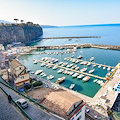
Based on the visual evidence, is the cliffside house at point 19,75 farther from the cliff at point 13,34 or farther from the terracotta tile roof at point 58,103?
the cliff at point 13,34

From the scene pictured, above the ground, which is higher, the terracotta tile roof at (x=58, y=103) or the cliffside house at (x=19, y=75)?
the terracotta tile roof at (x=58, y=103)

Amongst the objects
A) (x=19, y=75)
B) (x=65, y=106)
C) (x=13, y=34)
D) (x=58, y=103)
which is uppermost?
(x=13, y=34)

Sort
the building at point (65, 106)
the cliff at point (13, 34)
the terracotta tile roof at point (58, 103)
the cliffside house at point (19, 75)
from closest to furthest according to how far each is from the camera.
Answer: the building at point (65, 106) → the terracotta tile roof at point (58, 103) → the cliffside house at point (19, 75) → the cliff at point (13, 34)

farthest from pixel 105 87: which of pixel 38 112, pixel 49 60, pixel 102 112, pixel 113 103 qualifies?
pixel 49 60

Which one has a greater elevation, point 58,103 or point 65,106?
point 65,106

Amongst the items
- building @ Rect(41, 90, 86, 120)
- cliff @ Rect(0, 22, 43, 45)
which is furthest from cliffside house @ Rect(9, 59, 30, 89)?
cliff @ Rect(0, 22, 43, 45)

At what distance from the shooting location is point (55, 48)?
8912cm

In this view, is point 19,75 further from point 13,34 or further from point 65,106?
point 13,34

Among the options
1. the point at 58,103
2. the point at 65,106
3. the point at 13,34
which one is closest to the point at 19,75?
the point at 58,103

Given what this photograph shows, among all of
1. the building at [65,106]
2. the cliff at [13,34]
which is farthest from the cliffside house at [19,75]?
the cliff at [13,34]

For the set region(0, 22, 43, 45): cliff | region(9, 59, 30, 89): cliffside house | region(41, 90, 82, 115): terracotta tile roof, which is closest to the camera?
region(41, 90, 82, 115): terracotta tile roof

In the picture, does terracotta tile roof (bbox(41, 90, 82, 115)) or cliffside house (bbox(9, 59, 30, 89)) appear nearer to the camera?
terracotta tile roof (bbox(41, 90, 82, 115))

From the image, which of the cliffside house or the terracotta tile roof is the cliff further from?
the terracotta tile roof

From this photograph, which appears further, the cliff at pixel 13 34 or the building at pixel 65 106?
the cliff at pixel 13 34
